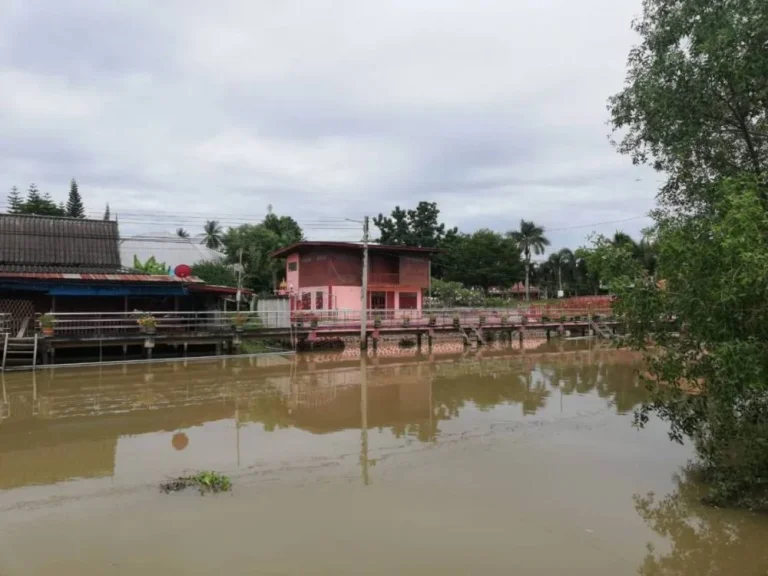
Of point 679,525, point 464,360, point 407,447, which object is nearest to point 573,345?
point 464,360

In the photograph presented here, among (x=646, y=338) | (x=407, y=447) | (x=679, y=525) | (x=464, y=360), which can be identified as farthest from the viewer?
(x=464, y=360)

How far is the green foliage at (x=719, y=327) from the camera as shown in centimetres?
580

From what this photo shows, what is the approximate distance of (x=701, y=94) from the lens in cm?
1051

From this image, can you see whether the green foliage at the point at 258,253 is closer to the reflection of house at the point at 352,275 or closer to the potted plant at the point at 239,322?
the reflection of house at the point at 352,275

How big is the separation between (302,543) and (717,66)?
33.4 ft

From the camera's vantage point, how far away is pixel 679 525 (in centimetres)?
625

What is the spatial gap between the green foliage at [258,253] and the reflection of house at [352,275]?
7133mm

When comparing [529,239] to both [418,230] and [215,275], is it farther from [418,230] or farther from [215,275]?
[215,275]

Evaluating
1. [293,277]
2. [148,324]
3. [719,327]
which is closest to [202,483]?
[719,327]

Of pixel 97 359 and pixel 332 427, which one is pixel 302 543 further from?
pixel 97 359

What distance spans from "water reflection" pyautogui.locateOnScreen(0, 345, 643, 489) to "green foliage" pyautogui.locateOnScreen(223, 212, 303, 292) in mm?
20061

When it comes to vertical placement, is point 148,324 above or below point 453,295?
below

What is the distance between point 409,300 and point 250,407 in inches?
832

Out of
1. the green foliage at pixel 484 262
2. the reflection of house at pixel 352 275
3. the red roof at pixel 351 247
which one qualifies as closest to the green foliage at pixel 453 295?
the reflection of house at pixel 352 275
